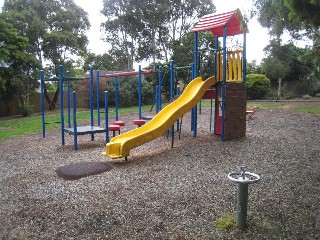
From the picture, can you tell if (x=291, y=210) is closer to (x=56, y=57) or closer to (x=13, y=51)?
(x=13, y=51)

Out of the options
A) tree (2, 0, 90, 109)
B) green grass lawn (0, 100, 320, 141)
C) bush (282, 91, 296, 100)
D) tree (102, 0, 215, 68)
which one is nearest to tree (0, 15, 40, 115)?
tree (2, 0, 90, 109)

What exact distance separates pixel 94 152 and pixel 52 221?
3.83 meters

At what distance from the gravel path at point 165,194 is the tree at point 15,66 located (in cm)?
1241

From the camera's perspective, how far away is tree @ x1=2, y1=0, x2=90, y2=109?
19.6m

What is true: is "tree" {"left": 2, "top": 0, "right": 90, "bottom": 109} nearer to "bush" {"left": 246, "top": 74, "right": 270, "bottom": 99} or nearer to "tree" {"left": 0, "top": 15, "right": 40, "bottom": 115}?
"tree" {"left": 0, "top": 15, "right": 40, "bottom": 115}

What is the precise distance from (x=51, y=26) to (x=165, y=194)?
68.2 ft

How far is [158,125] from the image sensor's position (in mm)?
6855

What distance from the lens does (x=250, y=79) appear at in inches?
858

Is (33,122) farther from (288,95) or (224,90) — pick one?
(288,95)

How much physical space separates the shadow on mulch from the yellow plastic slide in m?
0.37

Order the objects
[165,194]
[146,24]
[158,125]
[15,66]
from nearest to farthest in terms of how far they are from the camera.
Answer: [165,194], [158,125], [15,66], [146,24]

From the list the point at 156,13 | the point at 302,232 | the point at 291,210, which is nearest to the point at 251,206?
the point at 291,210

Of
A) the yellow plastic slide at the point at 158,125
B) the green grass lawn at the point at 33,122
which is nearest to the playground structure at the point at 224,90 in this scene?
the yellow plastic slide at the point at 158,125

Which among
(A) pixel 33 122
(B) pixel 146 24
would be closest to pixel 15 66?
(A) pixel 33 122
